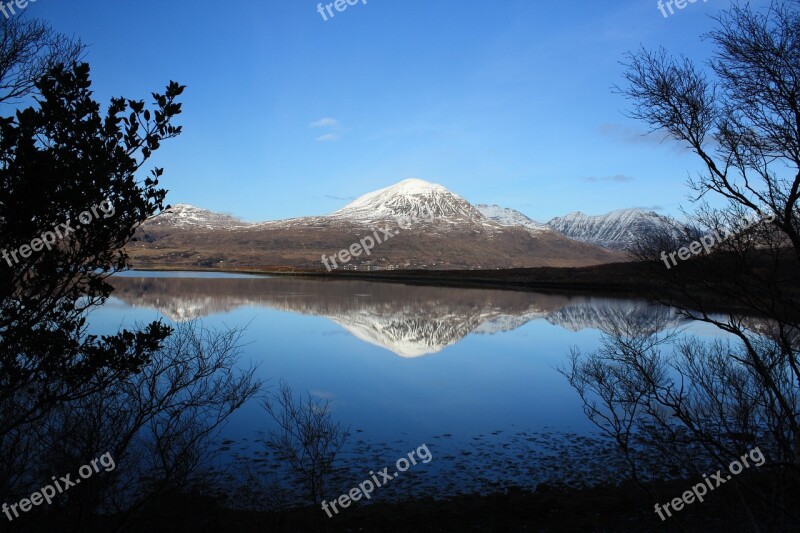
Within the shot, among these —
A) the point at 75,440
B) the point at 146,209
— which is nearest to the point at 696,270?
the point at 146,209

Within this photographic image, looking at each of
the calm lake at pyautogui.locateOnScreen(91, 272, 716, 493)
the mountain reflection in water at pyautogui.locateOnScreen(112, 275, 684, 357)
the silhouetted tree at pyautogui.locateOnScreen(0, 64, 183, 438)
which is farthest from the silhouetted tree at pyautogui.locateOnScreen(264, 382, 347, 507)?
the mountain reflection in water at pyautogui.locateOnScreen(112, 275, 684, 357)

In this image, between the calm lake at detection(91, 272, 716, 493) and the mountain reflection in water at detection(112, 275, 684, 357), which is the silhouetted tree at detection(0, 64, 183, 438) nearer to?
the calm lake at detection(91, 272, 716, 493)

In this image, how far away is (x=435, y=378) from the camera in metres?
18.9

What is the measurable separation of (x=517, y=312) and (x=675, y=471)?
29365 millimetres

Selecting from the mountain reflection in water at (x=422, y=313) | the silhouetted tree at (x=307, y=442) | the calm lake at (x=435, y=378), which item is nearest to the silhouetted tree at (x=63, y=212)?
the silhouetted tree at (x=307, y=442)

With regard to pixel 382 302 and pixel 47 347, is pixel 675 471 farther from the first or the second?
pixel 382 302

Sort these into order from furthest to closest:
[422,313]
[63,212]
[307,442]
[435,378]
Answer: [422,313], [435,378], [307,442], [63,212]

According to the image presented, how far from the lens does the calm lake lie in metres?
11.3

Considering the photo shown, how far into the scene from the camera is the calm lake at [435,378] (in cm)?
1132

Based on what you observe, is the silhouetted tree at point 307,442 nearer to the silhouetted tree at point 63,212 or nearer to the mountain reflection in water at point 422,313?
the silhouetted tree at point 63,212

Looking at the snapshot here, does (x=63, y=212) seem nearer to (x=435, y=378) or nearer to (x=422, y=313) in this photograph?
(x=435, y=378)

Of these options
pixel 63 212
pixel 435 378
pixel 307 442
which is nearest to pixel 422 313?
pixel 435 378

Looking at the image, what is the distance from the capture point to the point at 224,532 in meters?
7.71

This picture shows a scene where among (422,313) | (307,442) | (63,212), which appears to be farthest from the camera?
(422,313)
